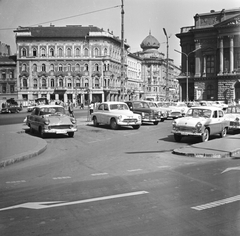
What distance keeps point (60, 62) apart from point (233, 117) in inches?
2787

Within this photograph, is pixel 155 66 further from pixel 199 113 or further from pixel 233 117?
pixel 199 113

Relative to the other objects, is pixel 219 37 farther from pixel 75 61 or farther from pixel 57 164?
pixel 57 164

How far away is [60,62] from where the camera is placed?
8681 cm

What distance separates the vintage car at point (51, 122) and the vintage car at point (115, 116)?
12.5ft

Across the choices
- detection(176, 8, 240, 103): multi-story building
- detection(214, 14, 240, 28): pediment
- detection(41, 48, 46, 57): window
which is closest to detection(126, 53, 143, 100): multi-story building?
detection(176, 8, 240, 103): multi-story building

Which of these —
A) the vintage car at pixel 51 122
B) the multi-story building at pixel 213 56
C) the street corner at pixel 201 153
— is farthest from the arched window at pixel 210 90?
the street corner at pixel 201 153

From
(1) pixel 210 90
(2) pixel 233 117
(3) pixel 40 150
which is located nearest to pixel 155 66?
(1) pixel 210 90

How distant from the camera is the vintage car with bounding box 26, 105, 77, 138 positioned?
16.9 meters

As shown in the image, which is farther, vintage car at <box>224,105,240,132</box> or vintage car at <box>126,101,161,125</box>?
vintage car at <box>126,101,161,125</box>

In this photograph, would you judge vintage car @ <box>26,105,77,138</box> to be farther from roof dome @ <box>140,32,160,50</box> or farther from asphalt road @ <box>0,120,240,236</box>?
roof dome @ <box>140,32,160,50</box>

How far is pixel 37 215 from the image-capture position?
18.6 ft

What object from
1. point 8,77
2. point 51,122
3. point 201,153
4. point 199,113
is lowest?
point 201,153

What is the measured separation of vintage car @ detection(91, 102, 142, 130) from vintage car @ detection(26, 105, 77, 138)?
381cm

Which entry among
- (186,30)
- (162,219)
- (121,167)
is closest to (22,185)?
(121,167)
